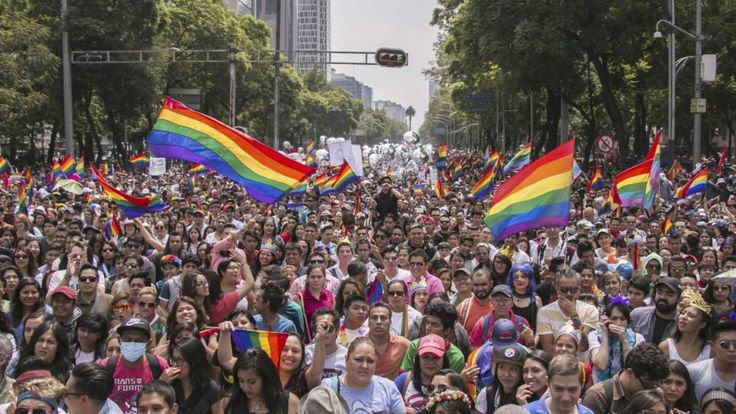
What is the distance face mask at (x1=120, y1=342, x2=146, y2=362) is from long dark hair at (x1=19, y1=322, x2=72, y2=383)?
0.69 metres

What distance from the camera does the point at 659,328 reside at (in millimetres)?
6727

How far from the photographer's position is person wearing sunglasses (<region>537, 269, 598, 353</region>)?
6.52 meters

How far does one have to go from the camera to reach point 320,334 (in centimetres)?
557

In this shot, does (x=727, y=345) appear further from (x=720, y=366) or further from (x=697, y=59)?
(x=697, y=59)

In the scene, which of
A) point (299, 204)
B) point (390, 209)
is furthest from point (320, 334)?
point (299, 204)

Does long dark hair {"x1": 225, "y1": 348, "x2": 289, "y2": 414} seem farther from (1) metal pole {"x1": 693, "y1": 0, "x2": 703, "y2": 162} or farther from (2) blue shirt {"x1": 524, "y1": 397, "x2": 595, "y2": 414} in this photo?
(1) metal pole {"x1": 693, "y1": 0, "x2": 703, "y2": 162}

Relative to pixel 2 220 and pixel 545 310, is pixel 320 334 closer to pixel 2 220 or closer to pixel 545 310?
pixel 545 310

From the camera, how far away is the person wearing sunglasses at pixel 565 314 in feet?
21.4

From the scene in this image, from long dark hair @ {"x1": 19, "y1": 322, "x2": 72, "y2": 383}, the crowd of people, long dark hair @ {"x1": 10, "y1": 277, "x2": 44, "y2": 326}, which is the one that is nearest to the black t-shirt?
the crowd of people

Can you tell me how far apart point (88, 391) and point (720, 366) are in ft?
11.7

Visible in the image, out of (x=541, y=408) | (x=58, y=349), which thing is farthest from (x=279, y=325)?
(x=541, y=408)

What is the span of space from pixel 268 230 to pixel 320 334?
21.8 ft

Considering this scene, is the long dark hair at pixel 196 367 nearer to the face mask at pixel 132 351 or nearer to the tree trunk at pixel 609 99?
the face mask at pixel 132 351

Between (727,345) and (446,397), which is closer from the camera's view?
(446,397)
